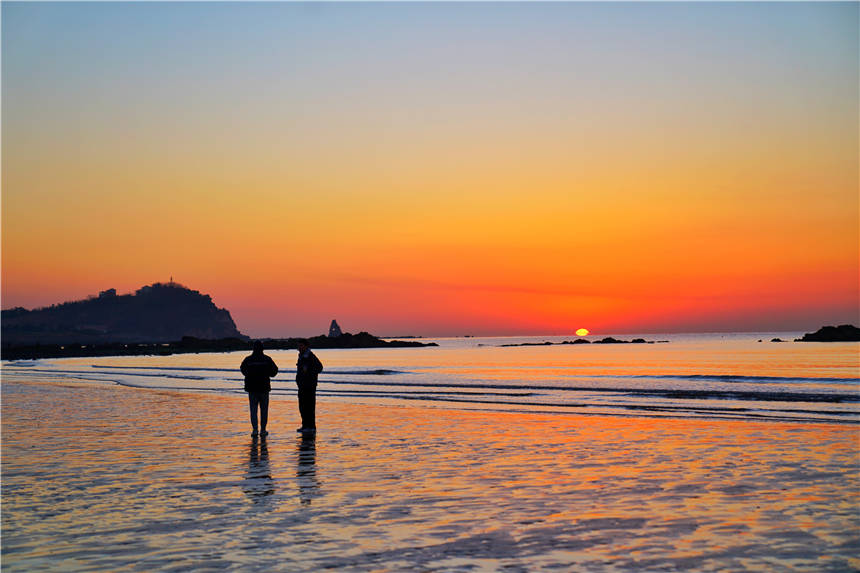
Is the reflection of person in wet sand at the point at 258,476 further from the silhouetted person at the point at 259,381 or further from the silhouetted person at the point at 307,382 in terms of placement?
the silhouetted person at the point at 307,382

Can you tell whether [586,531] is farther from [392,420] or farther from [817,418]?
[817,418]

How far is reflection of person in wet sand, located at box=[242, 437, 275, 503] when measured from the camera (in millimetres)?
11617

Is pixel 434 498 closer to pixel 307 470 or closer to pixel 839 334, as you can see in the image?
pixel 307 470

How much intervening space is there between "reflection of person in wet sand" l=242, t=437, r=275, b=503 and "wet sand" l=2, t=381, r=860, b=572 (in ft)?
0.22

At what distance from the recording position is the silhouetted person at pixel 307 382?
19.5 m

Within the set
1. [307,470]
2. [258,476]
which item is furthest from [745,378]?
[258,476]

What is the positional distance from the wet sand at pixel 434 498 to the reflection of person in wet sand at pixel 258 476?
0.22 feet

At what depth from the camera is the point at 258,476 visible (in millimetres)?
13125

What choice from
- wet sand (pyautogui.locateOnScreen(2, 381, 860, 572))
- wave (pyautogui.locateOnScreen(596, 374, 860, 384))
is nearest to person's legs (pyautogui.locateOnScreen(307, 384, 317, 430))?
wet sand (pyautogui.locateOnScreen(2, 381, 860, 572))

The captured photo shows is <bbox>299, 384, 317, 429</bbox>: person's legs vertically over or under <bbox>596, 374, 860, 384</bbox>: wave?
over

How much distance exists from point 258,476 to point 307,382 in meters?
6.51

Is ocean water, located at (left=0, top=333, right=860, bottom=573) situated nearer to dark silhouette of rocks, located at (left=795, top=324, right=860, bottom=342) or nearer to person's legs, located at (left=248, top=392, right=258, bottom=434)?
person's legs, located at (left=248, top=392, right=258, bottom=434)

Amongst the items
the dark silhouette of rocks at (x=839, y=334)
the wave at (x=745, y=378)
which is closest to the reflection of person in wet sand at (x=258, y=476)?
the wave at (x=745, y=378)

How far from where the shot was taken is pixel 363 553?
828 cm
